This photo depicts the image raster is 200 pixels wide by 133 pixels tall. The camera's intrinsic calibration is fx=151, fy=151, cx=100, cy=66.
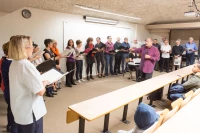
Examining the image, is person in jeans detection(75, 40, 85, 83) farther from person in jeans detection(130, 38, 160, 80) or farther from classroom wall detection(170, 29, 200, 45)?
classroom wall detection(170, 29, 200, 45)

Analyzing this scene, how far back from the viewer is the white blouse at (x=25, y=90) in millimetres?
1275

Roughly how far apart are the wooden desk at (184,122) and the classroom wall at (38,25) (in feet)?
13.7

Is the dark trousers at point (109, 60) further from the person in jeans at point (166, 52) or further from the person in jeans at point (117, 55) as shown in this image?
the person in jeans at point (166, 52)

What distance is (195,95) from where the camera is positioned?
234cm

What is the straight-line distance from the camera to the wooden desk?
1388mm

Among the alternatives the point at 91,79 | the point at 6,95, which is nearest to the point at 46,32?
the point at 91,79

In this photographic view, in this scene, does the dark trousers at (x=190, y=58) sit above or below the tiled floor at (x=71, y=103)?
above

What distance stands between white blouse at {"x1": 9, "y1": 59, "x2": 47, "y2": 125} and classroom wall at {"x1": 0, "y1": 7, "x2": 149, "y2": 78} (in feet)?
10.7

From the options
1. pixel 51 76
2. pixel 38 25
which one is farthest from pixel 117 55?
pixel 51 76

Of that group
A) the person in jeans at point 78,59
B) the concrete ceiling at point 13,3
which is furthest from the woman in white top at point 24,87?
the person in jeans at point 78,59

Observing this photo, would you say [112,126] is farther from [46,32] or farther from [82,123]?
[46,32]

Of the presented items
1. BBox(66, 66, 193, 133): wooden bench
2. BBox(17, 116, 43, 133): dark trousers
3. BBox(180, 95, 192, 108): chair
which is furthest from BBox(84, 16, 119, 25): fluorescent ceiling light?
BBox(17, 116, 43, 133): dark trousers

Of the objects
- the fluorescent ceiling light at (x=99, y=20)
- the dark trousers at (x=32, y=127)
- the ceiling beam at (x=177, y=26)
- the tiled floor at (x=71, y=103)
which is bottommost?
the tiled floor at (x=71, y=103)

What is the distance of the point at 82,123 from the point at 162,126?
2.90ft
